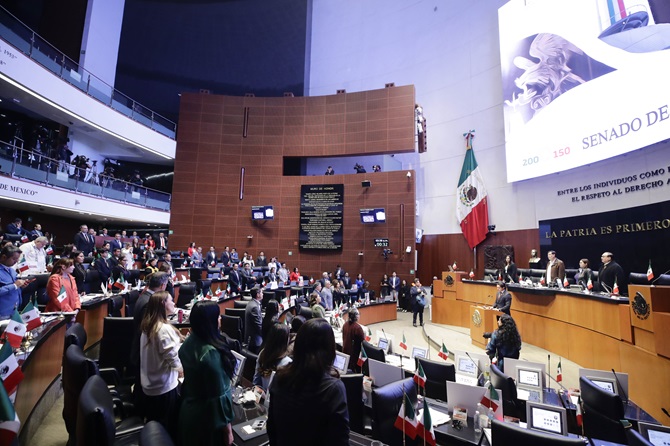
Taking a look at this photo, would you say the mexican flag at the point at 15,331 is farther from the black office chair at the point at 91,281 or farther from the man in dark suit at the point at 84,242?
the man in dark suit at the point at 84,242

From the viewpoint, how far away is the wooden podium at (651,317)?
372cm

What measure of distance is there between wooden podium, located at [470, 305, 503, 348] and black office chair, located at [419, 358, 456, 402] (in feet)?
15.1

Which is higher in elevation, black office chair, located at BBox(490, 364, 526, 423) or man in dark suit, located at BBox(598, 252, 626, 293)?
man in dark suit, located at BBox(598, 252, 626, 293)

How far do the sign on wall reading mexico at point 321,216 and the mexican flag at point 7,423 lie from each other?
13.1m

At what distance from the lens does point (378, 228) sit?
14227 mm

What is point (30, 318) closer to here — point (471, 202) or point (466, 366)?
point (466, 366)

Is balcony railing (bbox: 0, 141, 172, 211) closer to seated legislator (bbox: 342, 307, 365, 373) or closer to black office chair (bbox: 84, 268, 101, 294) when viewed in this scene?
black office chair (bbox: 84, 268, 101, 294)

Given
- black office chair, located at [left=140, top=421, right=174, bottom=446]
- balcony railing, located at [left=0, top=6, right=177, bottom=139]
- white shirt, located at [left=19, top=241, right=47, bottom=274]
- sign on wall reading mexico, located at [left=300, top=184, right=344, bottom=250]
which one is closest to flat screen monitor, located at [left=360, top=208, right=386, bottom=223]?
sign on wall reading mexico, located at [left=300, top=184, right=344, bottom=250]

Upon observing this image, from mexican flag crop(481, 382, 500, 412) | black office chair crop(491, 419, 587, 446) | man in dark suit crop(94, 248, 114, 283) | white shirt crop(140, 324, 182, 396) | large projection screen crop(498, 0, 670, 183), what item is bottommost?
mexican flag crop(481, 382, 500, 412)

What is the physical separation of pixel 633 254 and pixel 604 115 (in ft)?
10.2

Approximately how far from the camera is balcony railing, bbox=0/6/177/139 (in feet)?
29.4

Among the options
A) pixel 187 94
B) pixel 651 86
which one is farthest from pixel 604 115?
pixel 187 94

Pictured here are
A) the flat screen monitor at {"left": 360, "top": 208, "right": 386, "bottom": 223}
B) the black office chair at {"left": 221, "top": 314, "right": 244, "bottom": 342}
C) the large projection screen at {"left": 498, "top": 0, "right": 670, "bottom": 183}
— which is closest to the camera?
the black office chair at {"left": 221, "top": 314, "right": 244, "bottom": 342}

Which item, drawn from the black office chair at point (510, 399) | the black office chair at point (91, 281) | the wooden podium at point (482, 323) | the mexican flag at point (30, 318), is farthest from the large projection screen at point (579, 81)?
the black office chair at point (91, 281)
